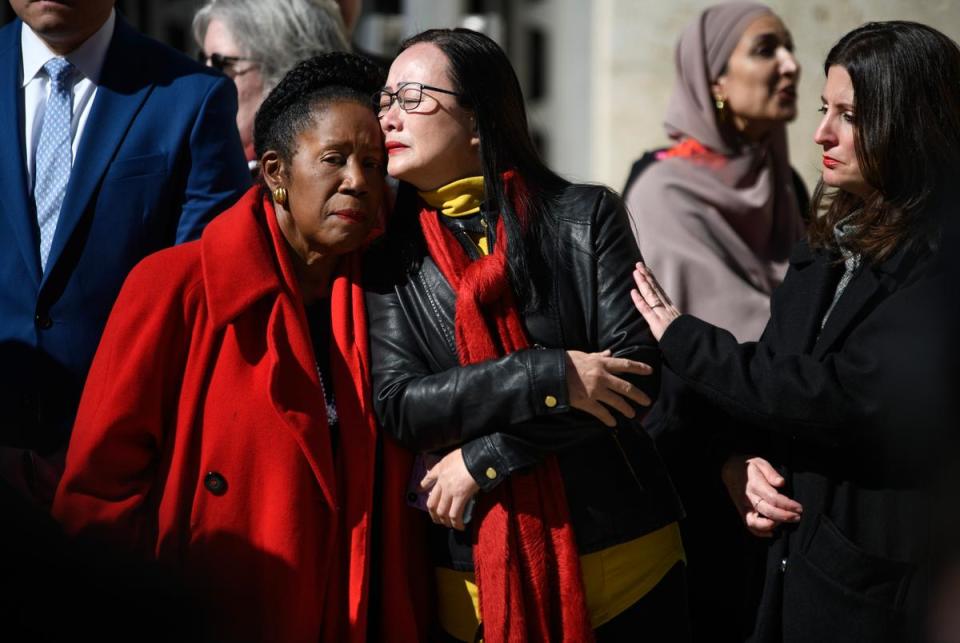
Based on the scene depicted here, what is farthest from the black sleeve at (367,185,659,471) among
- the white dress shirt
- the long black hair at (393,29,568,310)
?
the white dress shirt

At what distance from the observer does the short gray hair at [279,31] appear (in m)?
4.48

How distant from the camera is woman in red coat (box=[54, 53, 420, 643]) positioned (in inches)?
119

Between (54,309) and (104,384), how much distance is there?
0.45 m

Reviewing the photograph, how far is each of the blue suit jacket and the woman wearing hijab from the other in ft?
5.44

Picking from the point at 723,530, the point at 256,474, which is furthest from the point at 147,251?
the point at 723,530

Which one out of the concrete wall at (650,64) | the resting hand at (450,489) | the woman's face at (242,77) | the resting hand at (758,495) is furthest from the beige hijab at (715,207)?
the resting hand at (450,489)

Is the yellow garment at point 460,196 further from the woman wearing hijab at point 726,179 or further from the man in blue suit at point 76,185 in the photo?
the woman wearing hijab at point 726,179

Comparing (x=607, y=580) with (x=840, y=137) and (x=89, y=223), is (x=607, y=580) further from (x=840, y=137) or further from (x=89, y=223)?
(x=89, y=223)

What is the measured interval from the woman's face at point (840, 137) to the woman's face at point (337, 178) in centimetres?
105

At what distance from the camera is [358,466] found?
309 cm

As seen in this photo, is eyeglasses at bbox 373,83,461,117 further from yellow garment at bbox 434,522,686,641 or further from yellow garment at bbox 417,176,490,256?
yellow garment at bbox 434,522,686,641

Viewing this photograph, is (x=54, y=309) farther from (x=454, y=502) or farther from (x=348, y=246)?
(x=454, y=502)

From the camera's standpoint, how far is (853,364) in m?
2.90

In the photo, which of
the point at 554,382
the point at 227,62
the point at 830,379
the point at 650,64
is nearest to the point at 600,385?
the point at 554,382
